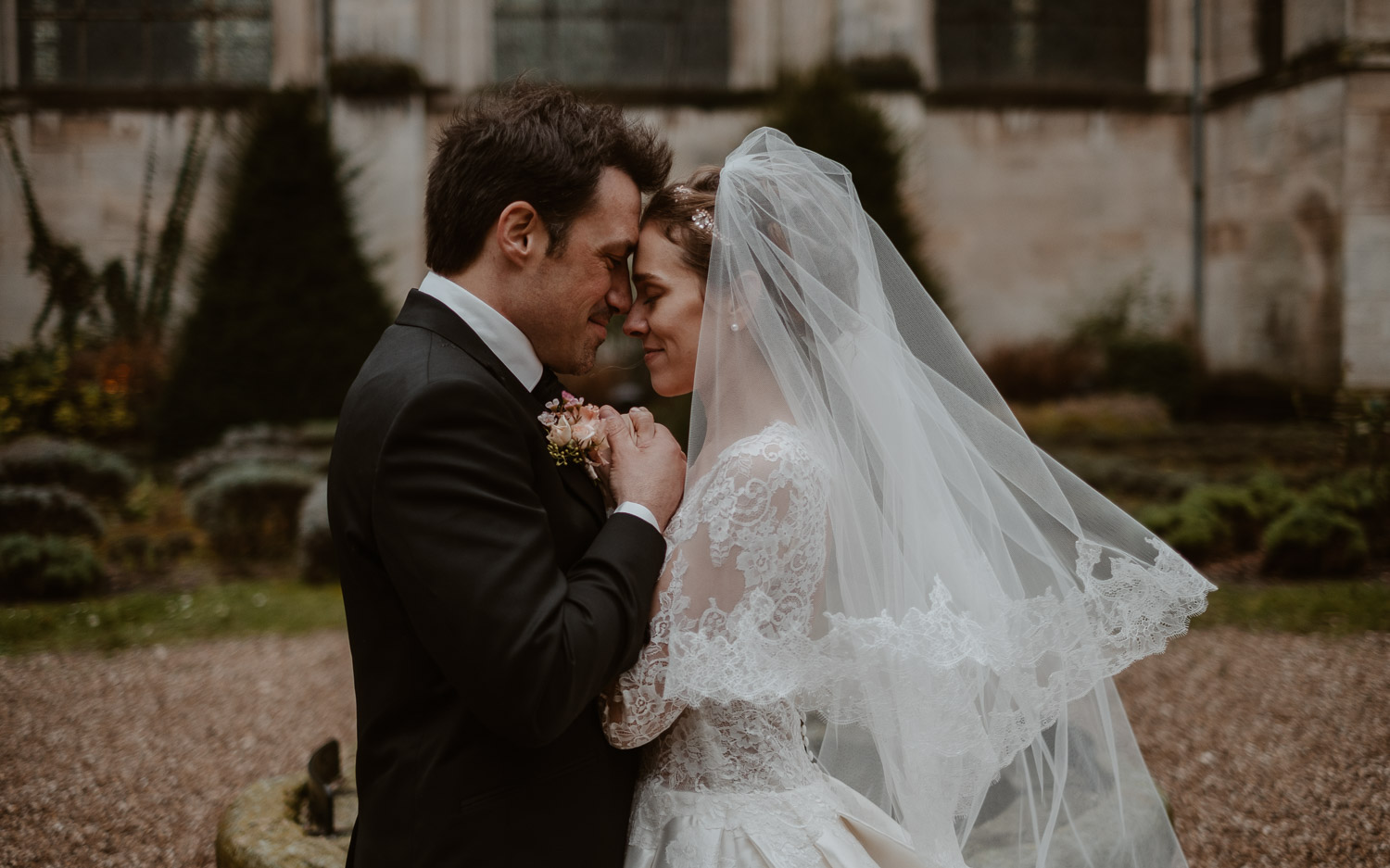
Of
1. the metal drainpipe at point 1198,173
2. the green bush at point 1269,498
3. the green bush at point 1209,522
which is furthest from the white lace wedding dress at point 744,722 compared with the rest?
the metal drainpipe at point 1198,173

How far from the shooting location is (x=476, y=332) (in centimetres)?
172

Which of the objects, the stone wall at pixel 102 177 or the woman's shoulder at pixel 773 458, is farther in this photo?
the stone wall at pixel 102 177

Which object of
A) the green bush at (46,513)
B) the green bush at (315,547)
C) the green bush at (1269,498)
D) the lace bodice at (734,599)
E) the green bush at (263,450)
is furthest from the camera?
the green bush at (263,450)

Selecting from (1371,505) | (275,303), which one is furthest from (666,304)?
(275,303)

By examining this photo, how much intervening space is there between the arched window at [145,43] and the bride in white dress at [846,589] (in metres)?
10.4

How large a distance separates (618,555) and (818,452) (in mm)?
569

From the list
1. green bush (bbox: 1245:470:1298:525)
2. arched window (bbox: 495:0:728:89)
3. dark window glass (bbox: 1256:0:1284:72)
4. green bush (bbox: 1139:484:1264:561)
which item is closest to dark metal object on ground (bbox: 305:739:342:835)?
green bush (bbox: 1139:484:1264:561)

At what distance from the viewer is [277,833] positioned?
2957 mm

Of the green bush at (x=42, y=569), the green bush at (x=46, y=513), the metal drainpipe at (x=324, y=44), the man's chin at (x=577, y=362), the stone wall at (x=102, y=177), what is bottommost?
the green bush at (x=42, y=569)

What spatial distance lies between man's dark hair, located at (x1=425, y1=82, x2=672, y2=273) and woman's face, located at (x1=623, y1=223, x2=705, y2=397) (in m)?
Answer: 0.28

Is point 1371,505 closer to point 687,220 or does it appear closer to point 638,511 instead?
point 687,220

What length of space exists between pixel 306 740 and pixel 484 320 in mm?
3867

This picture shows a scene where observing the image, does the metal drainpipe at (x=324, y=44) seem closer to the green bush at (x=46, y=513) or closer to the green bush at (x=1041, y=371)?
the green bush at (x=46, y=513)

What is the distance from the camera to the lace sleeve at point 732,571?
69.0 inches
